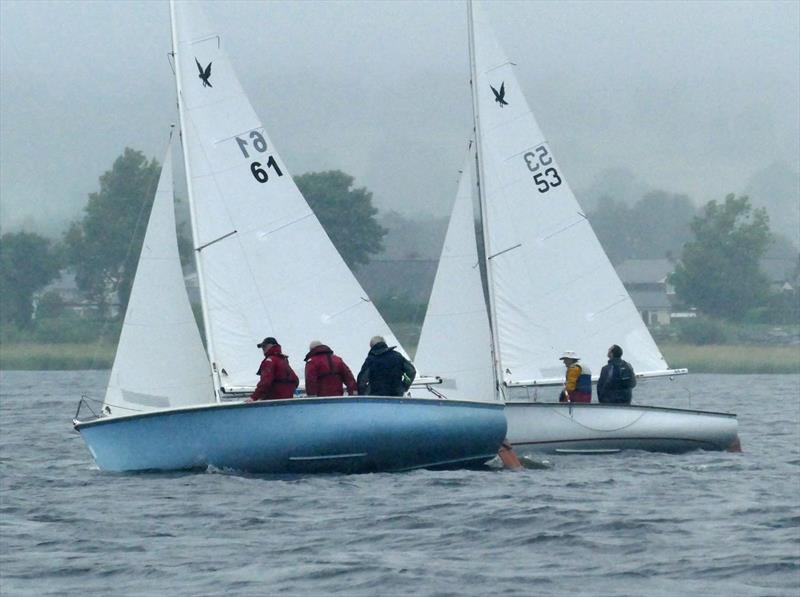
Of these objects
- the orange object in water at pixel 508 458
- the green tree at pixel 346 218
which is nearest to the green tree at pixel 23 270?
the green tree at pixel 346 218

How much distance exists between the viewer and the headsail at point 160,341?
714 inches

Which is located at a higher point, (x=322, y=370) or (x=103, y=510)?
(x=322, y=370)

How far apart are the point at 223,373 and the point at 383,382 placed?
2.05m

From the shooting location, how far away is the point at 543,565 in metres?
11.4

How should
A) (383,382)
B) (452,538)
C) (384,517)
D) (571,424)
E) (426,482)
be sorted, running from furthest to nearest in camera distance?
(571,424) → (383,382) → (426,482) → (384,517) → (452,538)

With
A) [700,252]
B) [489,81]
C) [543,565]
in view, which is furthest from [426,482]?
[700,252]

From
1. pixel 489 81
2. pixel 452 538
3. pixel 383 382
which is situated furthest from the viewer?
pixel 489 81

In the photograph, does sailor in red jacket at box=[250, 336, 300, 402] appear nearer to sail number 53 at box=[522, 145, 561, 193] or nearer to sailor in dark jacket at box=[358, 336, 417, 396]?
sailor in dark jacket at box=[358, 336, 417, 396]

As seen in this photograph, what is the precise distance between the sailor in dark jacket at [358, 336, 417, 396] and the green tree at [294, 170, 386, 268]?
53256mm

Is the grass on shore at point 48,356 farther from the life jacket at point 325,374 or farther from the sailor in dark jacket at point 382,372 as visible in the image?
the life jacket at point 325,374

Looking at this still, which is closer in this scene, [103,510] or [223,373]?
[103,510]

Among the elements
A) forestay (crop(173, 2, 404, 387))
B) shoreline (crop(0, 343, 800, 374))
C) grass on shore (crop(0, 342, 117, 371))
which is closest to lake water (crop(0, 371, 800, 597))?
forestay (crop(173, 2, 404, 387))

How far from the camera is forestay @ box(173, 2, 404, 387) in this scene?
18.5m

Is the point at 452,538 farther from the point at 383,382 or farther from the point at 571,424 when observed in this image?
the point at 571,424
